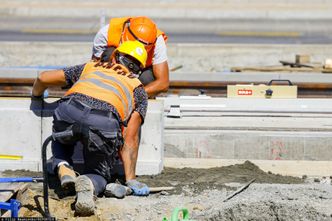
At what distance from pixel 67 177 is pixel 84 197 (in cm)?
42

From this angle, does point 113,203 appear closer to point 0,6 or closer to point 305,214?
point 305,214

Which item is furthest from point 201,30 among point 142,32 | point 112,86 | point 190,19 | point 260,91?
point 112,86

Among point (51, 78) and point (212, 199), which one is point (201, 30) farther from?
point (212, 199)

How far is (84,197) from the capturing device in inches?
295

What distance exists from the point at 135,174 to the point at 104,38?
5.35 feet

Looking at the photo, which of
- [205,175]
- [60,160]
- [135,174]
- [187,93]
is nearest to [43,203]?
[60,160]

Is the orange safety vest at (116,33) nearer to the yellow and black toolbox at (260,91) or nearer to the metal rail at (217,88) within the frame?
the yellow and black toolbox at (260,91)

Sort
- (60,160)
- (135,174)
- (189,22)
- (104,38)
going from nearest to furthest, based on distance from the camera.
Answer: (60,160) → (135,174) → (104,38) → (189,22)

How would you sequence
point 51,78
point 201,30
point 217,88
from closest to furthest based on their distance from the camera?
1. point 51,78
2. point 217,88
3. point 201,30

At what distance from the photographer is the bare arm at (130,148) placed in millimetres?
8352

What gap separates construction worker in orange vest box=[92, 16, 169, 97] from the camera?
9.18 metres

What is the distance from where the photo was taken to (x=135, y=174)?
8.75 meters

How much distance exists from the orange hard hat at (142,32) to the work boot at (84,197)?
1994 mm

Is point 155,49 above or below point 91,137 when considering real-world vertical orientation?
above
